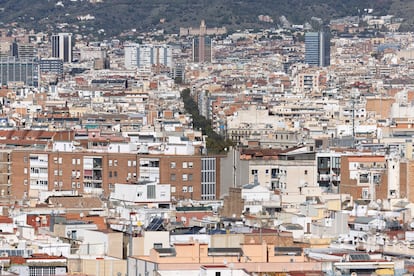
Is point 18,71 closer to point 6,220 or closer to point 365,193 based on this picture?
point 365,193

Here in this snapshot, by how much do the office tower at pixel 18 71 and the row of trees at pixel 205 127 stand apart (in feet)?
127

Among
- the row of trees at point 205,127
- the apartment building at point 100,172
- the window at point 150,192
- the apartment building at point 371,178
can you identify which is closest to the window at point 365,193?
the apartment building at point 371,178

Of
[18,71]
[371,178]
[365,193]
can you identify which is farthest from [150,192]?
[18,71]

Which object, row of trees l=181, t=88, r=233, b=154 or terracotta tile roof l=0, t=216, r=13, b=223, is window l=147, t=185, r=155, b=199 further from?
row of trees l=181, t=88, r=233, b=154

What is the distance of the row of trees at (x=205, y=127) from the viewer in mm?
65544

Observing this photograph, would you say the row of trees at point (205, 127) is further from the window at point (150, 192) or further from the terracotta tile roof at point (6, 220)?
the terracotta tile roof at point (6, 220)

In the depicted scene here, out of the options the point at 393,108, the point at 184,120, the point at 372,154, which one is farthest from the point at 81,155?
the point at 393,108

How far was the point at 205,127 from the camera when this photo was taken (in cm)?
9188

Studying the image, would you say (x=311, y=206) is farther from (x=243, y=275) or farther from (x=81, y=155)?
(x=81, y=155)

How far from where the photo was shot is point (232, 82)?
157m

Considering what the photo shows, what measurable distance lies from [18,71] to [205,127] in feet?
282

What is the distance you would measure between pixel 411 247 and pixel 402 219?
20.5ft

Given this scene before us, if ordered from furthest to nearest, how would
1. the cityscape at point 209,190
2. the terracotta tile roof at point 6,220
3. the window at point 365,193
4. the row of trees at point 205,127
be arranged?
the row of trees at point 205,127
the window at point 365,193
the terracotta tile roof at point 6,220
the cityscape at point 209,190

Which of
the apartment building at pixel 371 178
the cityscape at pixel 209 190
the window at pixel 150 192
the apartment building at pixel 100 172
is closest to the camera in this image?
the cityscape at pixel 209 190
